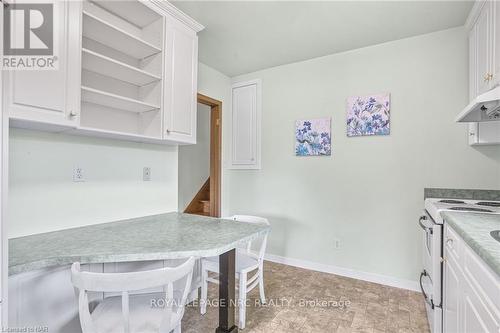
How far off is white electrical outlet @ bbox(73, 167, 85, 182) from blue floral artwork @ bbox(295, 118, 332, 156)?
2313 millimetres

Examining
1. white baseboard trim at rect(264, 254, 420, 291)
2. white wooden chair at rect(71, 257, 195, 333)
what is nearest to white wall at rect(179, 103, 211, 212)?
white baseboard trim at rect(264, 254, 420, 291)

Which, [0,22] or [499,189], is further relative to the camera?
[499,189]

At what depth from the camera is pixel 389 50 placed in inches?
107

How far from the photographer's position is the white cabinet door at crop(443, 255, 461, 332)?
131cm

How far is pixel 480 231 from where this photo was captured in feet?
3.91

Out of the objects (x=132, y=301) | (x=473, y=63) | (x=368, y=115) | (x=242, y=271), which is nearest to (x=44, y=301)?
(x=132, y=301)

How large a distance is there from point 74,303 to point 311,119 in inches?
111

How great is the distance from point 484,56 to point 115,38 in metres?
2.70

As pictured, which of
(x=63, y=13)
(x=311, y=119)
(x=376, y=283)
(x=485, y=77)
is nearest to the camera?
(x=63, y=13)

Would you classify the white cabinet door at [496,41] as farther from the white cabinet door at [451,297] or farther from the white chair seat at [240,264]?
the white chair seat at [240,264]

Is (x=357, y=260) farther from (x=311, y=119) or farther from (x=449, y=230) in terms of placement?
(x=311, y=119)

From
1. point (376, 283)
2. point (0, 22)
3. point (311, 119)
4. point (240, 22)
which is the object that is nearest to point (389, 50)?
point (311, 119)

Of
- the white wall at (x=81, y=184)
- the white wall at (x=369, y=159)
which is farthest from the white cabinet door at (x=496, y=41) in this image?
the white wall at (x=81, y=184)

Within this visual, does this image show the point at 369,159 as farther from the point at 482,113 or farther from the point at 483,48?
the point at 483,48
